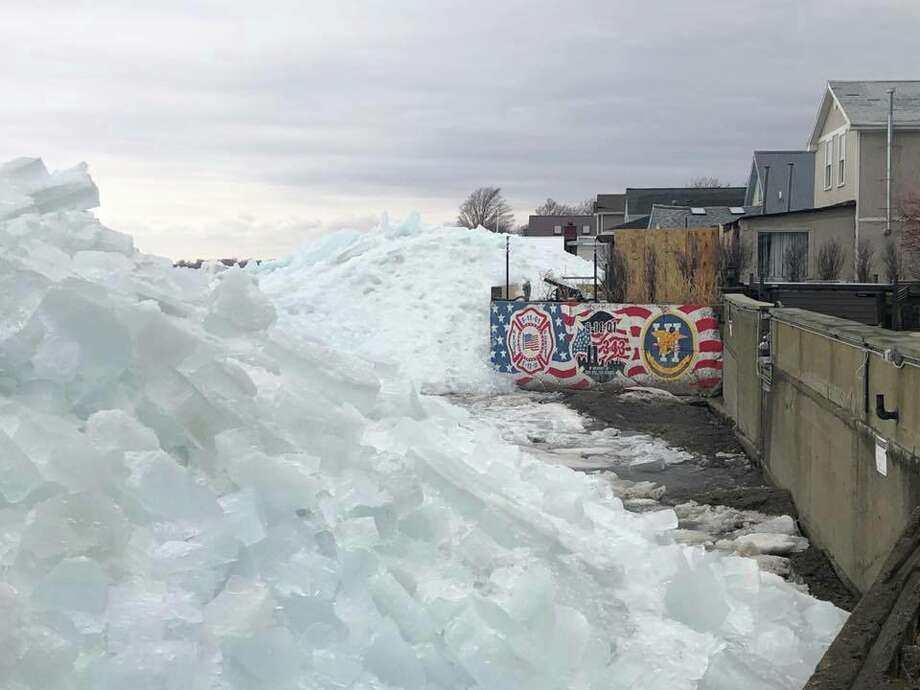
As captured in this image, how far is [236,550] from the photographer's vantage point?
411 centimetres

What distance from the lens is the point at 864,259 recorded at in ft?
Answer: 82.7

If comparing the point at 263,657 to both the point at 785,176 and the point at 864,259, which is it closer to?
the point at 864,259

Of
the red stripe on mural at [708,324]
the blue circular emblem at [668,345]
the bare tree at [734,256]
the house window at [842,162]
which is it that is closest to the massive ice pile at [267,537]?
the blue circular emblem at [668,345]

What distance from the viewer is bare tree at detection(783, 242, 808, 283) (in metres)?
26.1

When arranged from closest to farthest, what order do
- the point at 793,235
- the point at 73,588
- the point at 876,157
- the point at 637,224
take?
the point at 73,588 → the point at 876,157 → the point at 793,235 → the point at 637,224

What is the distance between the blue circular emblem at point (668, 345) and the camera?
66.4 ft

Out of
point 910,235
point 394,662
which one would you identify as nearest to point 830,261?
point 910,235

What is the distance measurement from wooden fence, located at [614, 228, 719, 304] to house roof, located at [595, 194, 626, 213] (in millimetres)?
37009

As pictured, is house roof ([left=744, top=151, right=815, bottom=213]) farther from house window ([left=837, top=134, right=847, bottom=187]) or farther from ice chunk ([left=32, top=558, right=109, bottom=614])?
ice chunk ([left=32, top=558, right=109, bottom=614])

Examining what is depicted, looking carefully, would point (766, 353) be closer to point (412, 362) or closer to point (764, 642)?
point (764, 642)

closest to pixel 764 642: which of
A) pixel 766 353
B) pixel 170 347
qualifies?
pixel 170 347

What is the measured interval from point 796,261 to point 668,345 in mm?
7885

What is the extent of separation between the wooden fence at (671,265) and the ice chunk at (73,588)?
61.7ft

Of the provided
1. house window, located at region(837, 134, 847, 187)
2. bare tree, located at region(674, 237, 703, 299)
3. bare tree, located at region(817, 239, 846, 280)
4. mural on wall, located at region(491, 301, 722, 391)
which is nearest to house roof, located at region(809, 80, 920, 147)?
house window, located at region(837, 134, 847, 187)
